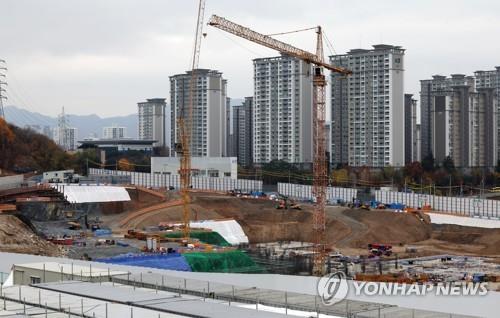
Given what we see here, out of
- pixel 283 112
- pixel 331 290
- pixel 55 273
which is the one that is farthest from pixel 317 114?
pixel 283 112

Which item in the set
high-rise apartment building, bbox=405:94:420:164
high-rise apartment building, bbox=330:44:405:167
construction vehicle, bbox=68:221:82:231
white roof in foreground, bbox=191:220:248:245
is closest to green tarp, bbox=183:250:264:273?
white roof in foreground, bbox=191:220:248:245

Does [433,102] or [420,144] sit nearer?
[433,102]

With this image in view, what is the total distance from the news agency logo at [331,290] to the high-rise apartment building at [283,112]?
70.9 m

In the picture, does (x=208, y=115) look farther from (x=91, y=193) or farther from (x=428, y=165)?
(x=91, y=193)

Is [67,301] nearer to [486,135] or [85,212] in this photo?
[85,212]

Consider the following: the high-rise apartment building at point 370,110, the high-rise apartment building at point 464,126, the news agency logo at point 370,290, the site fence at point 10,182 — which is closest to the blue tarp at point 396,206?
the high-rise apartment building at point 370,110

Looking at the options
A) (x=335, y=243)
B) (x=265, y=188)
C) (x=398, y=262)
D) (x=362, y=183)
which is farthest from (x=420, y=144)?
(x=398, y=262)

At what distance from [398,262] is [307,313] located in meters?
26.8

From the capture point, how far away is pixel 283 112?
88.0 metres

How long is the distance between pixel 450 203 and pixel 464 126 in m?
36.9

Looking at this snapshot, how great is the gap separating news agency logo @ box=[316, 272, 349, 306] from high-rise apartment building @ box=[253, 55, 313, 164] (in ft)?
232

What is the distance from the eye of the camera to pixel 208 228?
1777 inches

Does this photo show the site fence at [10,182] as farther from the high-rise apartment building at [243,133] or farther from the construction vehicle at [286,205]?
the high-rise apartment building at [243,133]

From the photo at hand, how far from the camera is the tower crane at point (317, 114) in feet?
119
